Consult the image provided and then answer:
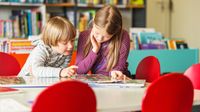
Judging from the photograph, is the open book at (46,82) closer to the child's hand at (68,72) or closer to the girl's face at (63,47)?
the child's hand at (68,72)

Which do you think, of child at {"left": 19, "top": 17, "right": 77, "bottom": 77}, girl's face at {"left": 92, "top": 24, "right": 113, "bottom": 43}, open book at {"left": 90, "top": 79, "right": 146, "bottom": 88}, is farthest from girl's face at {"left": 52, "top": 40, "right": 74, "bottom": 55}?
open book at {"left": 90, "top": 79, "right": 146, "bottom": 88}

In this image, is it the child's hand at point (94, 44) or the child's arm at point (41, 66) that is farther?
the child's hand at point (94, 44)

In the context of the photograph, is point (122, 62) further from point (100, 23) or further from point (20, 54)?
point (20, 54)

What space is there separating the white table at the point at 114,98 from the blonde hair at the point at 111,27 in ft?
2.01

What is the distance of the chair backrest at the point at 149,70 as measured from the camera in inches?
101

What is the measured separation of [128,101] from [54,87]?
1.41 ft

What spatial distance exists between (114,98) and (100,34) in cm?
81

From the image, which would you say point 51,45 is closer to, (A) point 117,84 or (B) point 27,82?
(B) point 27,82

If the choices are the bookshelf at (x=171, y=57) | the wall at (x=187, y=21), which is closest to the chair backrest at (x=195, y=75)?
the bookshelf at (x=171, y=57)

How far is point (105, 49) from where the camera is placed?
8.86 feet

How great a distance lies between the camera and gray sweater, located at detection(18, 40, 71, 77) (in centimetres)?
231

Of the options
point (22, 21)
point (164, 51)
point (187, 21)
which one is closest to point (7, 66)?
point (22, 21)

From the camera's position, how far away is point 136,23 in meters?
5.18

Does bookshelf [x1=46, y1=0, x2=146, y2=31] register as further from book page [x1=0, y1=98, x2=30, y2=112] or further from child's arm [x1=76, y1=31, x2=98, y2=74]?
book page [x1=0, y1=98, x2=30, y2=112]
